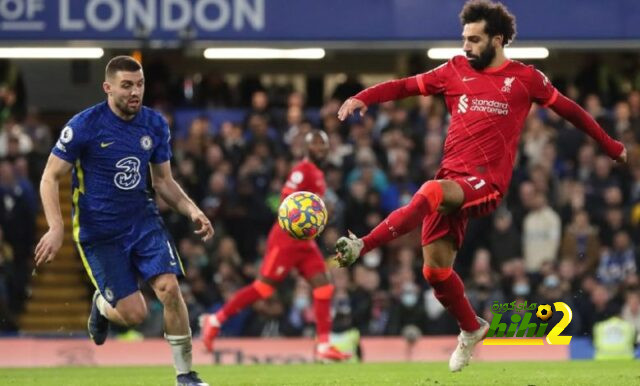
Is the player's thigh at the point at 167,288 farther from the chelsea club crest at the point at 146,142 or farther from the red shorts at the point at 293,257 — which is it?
the red shorts at the point at 293,257

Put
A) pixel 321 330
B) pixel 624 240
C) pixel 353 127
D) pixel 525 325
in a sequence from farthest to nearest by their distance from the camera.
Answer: pixel 353 127 → pixel 624 240 → pixel 525 325 → pixel 321 330

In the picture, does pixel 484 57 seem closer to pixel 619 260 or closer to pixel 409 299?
pixel 409 299

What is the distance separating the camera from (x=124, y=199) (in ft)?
33.4

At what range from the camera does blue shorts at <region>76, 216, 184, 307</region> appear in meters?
10.1

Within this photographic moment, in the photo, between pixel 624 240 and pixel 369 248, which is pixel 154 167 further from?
pixel 624 240

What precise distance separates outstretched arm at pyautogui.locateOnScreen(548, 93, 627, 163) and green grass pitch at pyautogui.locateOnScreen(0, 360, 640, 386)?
173 cm

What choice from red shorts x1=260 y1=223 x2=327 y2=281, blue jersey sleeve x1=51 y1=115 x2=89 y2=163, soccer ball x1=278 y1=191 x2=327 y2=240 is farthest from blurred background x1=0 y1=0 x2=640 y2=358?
blue jersey sleeve x1=51 y1=115 x2=89 y2=163

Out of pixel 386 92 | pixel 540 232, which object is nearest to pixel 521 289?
pixel 540 232

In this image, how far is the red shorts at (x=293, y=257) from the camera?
604 inches

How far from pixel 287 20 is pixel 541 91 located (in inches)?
464

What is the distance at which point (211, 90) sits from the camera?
22906 millimetres

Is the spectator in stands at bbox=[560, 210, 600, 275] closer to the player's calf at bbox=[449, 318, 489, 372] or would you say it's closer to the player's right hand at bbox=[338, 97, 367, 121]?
the player's calf at bbox=[449, 318, 489, 372]

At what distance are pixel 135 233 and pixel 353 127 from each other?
35.5 feet

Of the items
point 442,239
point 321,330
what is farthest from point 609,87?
point 442,239
